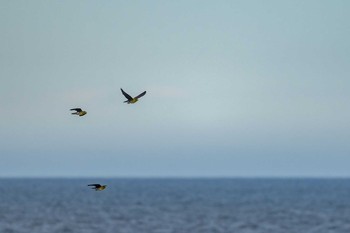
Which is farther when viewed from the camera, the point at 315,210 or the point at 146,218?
the point at 315,210

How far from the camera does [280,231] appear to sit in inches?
3270

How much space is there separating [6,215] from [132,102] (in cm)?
Answer: 8782

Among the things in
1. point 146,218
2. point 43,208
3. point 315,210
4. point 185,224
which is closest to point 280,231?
point 185,224

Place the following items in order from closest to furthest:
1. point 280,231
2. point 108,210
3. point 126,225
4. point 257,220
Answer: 1. point 280,231
2. point 126,225
3. point 257,220
4. point 108,210

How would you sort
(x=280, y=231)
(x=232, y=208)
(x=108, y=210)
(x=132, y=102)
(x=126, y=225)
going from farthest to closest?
(x=232, y=208)
(x=108, y=210)
(x=126, y=225)
(x=280, y=231)
(x=132, y=102)

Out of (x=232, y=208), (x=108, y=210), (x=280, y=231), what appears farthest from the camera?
(x=232, y=208)

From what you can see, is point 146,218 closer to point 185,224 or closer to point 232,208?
point 185,224

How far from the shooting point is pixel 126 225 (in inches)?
3501

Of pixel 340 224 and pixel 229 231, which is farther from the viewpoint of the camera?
pixel 340 224

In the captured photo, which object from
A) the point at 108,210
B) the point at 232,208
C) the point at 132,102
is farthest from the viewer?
the point at 232,208

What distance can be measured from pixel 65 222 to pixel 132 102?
72914 mm

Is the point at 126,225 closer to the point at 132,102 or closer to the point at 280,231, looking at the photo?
the point at 280,231

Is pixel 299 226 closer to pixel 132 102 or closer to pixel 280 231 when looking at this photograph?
pixel 280 231

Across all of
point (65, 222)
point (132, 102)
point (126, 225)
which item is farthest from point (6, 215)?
point (132, 102)
